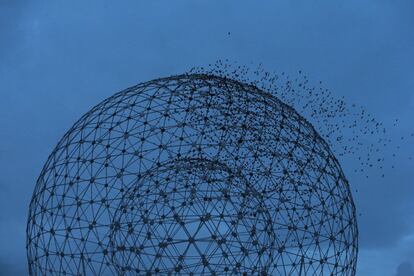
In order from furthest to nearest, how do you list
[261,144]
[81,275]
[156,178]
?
[156,178] < [261,144] < [81,275]

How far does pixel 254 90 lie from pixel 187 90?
2376 mm

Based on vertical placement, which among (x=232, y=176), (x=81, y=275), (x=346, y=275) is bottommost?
(x=81, y=275)

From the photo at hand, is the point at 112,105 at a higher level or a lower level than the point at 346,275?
higher

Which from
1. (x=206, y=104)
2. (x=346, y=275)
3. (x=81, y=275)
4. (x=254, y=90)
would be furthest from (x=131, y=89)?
(x=346, y=275)

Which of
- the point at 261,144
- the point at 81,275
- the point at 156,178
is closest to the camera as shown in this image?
the point at 81,275

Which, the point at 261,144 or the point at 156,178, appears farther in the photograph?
the point at 156,178

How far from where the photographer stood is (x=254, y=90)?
23625 mm

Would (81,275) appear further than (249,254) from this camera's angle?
No

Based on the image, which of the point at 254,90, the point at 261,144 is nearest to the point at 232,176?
the point at 261,144

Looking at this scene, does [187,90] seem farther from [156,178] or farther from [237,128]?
[156,178]

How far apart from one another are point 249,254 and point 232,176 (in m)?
3.04

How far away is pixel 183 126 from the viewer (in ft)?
78.9

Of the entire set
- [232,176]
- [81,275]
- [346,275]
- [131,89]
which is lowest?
[81,275]

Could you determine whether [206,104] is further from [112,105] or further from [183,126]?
[112,105]
